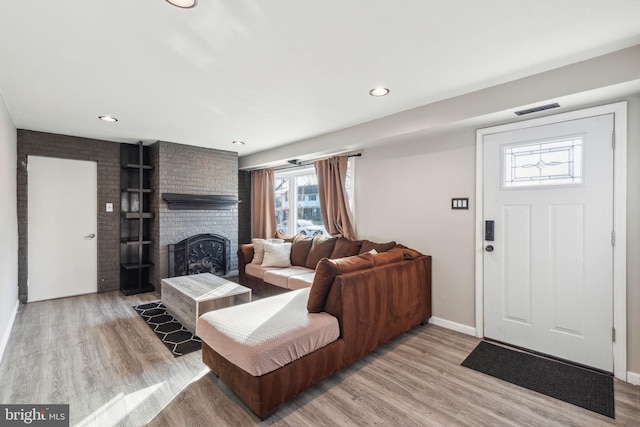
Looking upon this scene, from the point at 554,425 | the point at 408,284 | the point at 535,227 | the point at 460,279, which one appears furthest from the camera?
A: the point at 460,279

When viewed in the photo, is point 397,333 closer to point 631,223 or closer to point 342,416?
point 342,416

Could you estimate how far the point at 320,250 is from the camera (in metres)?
4.32

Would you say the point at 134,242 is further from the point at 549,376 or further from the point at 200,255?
the point at 549,376

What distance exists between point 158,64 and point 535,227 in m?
3.41

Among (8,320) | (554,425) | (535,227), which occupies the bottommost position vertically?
(554,425)

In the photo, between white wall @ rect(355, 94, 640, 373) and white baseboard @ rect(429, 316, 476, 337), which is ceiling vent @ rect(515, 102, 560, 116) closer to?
white wall @ rect(355, 94, 640, 373)

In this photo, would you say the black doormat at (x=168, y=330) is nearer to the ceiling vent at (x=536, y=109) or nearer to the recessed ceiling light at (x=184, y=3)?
the recessed ceiling light at (x=184, y=3)

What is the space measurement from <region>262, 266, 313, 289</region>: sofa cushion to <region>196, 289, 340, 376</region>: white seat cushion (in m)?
1.35

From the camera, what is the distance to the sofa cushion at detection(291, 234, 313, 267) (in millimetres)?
4501

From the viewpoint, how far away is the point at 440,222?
3389mm

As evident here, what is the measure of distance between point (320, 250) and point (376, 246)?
921mm

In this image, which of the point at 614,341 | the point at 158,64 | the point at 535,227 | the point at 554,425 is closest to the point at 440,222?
the point at 535,227

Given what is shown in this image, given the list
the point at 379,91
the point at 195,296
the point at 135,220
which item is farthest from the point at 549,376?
the point at 135,220

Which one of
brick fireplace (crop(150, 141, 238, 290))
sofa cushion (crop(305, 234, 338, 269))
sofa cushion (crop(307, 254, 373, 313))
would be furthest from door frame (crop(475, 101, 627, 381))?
brick fireplace (crop(150, 141, 238, 290))
